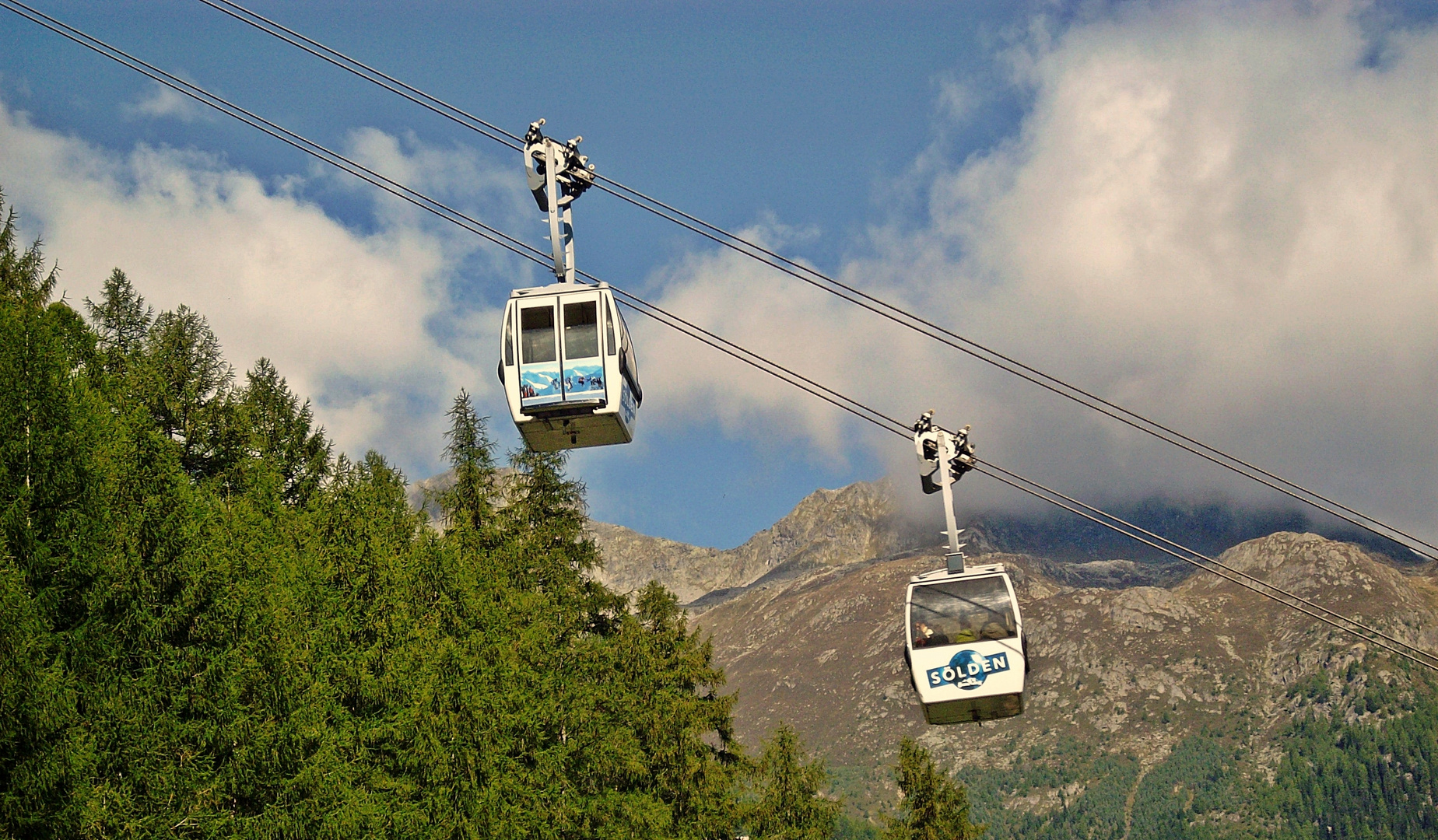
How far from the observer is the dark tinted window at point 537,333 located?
74.1ft

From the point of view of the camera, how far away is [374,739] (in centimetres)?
3014

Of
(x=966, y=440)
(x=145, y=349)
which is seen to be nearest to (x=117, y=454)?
(x=966, y=440)

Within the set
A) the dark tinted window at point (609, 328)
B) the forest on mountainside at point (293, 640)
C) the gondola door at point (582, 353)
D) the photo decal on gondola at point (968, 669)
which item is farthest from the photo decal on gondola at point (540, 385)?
the photo decal on gondola at point (968, 669)

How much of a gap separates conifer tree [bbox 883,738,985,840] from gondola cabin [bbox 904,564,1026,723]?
33.1 meters

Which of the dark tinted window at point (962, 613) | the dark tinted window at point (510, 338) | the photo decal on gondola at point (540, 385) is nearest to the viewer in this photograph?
the photo decal on gondola at point (540, 385)

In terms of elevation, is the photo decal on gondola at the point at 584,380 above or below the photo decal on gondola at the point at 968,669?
above

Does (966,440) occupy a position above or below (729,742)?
above

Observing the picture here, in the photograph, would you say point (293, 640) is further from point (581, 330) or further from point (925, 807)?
point (925, 807)

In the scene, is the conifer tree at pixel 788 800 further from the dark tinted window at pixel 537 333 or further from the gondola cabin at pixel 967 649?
the dark tinted window at pixel 537 333

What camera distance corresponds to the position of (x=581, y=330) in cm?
2277

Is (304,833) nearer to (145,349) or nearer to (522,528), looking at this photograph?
(522,528)

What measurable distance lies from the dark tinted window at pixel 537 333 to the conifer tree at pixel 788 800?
87.4 feet

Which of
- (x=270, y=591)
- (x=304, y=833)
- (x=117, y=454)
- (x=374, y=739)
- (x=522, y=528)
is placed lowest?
(x=304, y=833)

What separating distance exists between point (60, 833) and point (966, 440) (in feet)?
52.2
